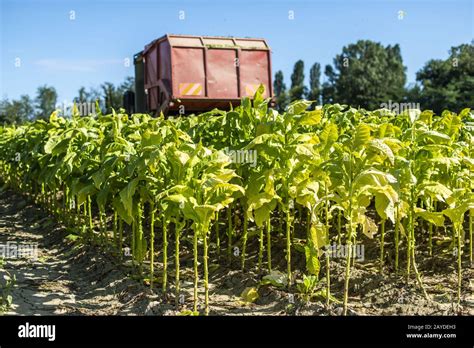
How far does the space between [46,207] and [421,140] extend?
6.15m

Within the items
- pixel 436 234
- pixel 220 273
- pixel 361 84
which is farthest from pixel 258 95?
pixel 361 84

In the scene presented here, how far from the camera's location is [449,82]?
3200 cm

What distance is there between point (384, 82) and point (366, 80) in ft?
7.64

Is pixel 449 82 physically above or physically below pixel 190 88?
above

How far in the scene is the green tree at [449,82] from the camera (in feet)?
93.8

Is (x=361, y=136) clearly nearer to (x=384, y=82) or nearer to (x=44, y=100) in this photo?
(x=384, y=82)

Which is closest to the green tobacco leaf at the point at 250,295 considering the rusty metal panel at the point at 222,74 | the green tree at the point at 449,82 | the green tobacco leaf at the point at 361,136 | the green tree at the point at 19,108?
the green tobacco leaf at the point at 361,136

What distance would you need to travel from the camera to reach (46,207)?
29.1 ft

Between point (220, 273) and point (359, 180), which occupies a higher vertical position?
point (359, 180)

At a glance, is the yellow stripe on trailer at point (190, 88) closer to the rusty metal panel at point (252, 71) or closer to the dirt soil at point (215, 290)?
the rusty metal panel at point (252, 71)

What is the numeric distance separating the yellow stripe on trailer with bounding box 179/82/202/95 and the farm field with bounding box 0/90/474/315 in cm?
654

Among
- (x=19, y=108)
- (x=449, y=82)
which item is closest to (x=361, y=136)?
(x=449, y=82)

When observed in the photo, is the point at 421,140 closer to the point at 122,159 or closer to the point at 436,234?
the point at 436,234

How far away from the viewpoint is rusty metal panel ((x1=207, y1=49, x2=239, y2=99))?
1307 centimetres
